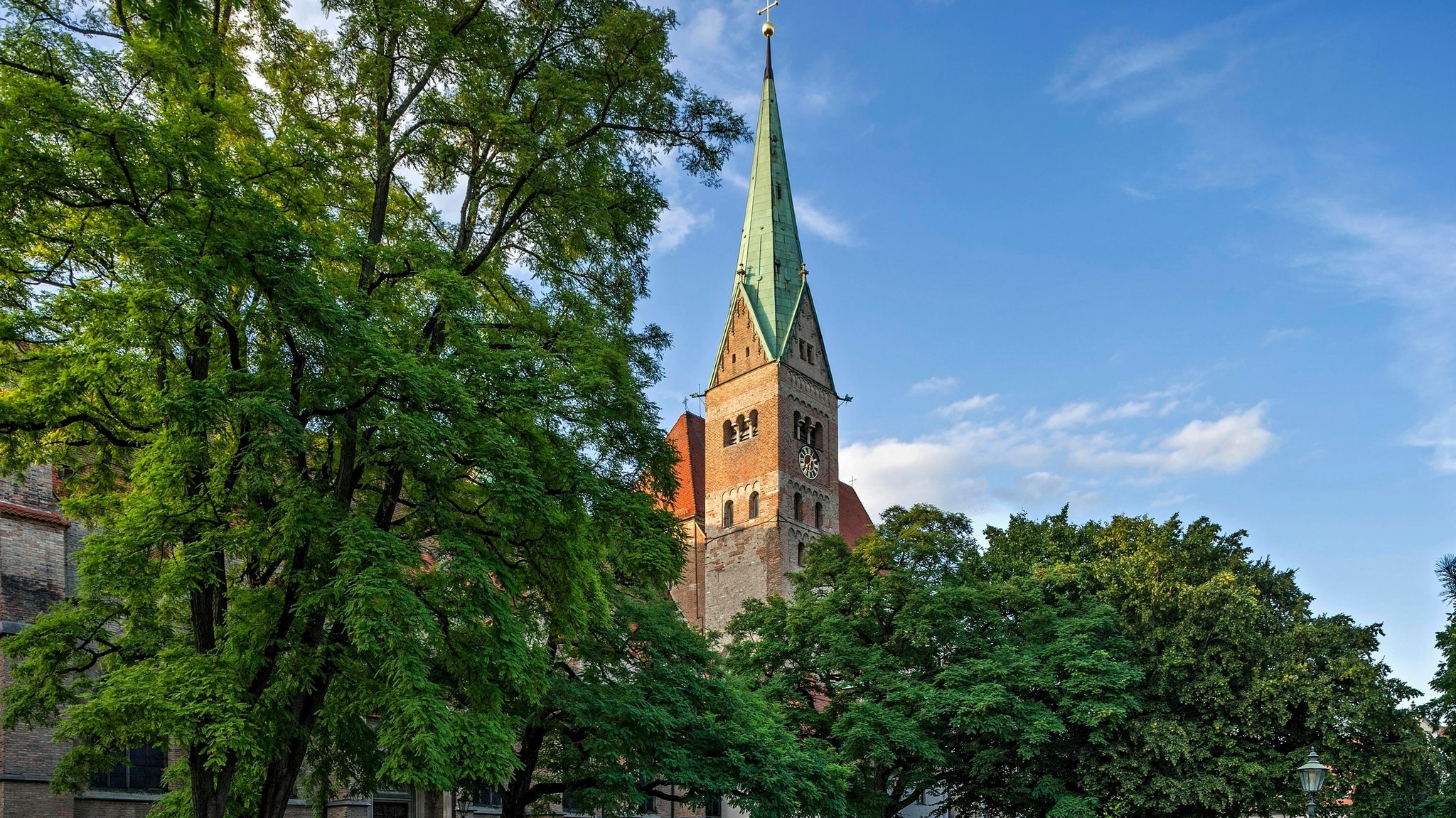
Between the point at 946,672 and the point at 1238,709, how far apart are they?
7198 millimetres

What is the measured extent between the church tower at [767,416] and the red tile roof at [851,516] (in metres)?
8.29

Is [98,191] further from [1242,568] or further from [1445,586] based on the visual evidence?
[1242,568]

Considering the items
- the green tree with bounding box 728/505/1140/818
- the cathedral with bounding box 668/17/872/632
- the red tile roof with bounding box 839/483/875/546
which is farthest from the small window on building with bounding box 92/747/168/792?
the red tile roof with bounding box 839/483/875/546

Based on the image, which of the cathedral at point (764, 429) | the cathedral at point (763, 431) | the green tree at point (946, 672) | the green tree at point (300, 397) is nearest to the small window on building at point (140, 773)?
the green tree at point (300, 397)

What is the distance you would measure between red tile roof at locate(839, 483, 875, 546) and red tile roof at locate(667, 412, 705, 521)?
8663mm

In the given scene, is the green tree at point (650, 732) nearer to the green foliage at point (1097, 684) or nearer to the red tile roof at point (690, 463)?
the green foliage at point (1097, 684)

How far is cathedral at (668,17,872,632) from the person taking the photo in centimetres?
5188

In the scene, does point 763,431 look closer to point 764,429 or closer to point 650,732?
point 764,429

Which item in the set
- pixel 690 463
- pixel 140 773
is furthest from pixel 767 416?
pixel 140 773

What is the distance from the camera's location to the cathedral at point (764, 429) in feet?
170

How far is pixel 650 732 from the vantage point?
1947cm

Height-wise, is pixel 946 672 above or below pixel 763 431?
below

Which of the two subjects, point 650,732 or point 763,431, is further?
point 763,431

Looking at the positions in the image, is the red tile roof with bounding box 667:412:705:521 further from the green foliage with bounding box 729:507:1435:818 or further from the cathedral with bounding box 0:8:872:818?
the green foliage with bounding box 729:507:1435:818
